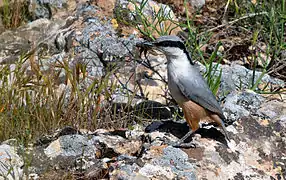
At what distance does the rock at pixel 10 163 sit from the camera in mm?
3151

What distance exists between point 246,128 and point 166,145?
665mm

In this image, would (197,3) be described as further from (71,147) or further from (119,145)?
(71,147)

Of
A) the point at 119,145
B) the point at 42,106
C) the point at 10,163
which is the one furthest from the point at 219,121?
the point at 10,163

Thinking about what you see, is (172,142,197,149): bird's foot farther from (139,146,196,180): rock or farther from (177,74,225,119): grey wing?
(177,74,225,119): grey wing

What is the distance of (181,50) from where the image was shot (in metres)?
3.50

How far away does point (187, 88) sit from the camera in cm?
348

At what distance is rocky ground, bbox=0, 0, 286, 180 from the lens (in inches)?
128

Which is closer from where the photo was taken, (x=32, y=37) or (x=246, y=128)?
(x=246, y=128)

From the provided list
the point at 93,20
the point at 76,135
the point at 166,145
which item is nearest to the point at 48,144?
the point at 76,135

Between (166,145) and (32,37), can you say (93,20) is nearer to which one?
(32,37)

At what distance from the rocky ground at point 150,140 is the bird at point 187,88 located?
145 mm

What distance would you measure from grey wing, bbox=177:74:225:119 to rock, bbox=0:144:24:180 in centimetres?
112

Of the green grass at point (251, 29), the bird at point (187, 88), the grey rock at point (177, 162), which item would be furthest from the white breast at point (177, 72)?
the green grass at point (251, 29)

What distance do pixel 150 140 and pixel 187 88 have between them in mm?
442
